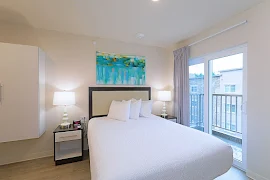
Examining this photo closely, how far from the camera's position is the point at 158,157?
1252mm

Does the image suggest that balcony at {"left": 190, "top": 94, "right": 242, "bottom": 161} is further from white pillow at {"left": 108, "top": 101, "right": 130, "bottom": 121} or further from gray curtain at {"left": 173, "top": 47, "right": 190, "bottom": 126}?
white pillow at {"left": 108, "top": 101, "right": 130, "bottom": 121}

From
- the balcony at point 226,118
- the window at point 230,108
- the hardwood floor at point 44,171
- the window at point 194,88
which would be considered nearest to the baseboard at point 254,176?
the balcony at point 226,118

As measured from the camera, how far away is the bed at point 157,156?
111 cm

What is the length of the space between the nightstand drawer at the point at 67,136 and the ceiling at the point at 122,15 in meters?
2.01

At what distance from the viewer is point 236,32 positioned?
89.7 inches

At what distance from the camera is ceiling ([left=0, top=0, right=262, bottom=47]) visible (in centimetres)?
196

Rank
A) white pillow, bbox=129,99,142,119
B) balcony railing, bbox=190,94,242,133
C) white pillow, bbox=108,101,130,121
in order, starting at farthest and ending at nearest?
1. white pillow, bbox=129,99,142,119
2. white pillow, bbox=108,101,130,121
3. balcony railing, bbox=190,94,242,133

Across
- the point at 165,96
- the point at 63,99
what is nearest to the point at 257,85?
the point at 165,96

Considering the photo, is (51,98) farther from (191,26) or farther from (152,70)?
(191,26)

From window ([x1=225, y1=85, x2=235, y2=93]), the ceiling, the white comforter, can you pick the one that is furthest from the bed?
the ceiling

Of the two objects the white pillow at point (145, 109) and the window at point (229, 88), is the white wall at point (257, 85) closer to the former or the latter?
the window at point (229, 88)

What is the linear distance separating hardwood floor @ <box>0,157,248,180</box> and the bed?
33.8 inches

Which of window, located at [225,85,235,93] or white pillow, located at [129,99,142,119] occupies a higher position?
window, located at [225,85,235,93]

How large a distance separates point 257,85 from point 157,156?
1.88 m
